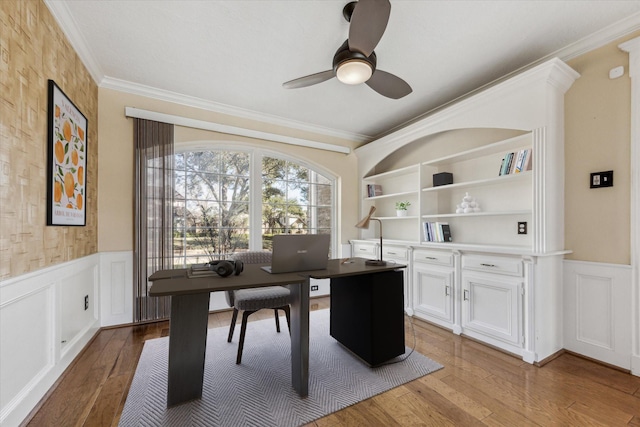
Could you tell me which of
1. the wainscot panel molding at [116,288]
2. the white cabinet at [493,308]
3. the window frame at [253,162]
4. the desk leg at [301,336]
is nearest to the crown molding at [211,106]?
the window frame at [253,162]

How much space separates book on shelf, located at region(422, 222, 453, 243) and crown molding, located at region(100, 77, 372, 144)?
2.03 meters

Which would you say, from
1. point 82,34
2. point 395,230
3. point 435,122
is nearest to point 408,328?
point 395,230

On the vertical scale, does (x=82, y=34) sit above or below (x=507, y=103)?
above

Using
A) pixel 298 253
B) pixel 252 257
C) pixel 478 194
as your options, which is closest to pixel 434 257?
pixel 478 194

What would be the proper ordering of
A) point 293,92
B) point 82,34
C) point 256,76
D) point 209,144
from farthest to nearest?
point 209,144 < point 293,92 < point 256,76 < point 82,34

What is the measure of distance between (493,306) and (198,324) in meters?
2.43

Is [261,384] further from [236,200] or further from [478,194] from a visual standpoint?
[478,194]

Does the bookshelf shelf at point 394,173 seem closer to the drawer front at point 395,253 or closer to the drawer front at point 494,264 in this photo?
the drawer front at point 395,253

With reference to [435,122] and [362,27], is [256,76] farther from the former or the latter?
[435,122]

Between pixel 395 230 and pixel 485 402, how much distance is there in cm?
252

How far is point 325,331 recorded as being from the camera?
8.97ft

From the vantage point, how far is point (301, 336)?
5.58 ft

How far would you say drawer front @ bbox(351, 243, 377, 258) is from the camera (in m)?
3.87

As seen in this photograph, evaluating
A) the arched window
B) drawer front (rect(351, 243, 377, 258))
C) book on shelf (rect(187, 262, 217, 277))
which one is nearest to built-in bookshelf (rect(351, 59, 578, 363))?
drawer front (rect(351, 243, 377, 258))
